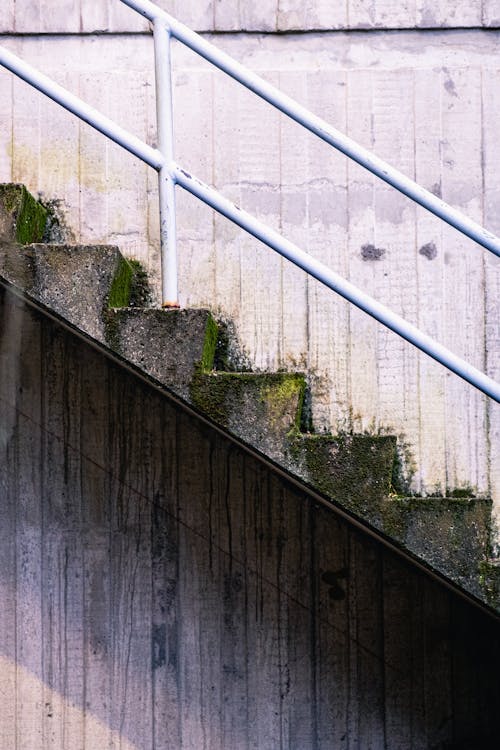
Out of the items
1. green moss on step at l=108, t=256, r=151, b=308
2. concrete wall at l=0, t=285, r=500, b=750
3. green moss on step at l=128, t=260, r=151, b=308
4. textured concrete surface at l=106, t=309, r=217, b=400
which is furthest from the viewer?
concrete wall at l=0, t=285, r=500, b=750

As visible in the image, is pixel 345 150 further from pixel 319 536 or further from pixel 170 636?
pixel 170 636

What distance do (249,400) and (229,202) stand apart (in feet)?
2.21

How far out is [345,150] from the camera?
2859mm

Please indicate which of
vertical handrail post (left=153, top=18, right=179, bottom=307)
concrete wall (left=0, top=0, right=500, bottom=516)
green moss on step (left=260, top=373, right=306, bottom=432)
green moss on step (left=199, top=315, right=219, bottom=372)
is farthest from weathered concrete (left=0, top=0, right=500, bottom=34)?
green moss on step (left=260, top=373, right=306, bottom=432)

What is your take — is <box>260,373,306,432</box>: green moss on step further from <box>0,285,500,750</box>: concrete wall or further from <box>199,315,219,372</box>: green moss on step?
<box>0,285,500,750</box>: concrete wall

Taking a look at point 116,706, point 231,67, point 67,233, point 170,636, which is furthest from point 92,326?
point 116,706

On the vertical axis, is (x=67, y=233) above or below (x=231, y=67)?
below

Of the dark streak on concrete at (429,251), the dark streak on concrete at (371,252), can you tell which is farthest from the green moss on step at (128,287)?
the dark streak on concrete at (429,251)

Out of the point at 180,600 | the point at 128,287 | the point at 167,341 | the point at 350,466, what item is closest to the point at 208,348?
the point at 167,341

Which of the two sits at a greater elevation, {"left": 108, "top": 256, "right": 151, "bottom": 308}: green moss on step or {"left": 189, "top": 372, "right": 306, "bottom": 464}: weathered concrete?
{"left": 108, "top": 256, "right": 151, "bottom": 308}: green moss on step

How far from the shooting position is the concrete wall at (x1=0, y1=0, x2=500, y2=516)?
391 centimetres

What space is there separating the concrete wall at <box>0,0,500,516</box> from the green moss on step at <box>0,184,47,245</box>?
0.82 meters

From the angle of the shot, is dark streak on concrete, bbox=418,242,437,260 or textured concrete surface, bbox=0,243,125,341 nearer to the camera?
textured concrete surface, bbox=0,243,125,341

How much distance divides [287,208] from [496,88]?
114 cm
